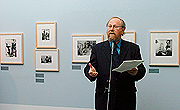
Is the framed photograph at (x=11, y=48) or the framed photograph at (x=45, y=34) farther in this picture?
the framed photograph at (x=11, y=48)

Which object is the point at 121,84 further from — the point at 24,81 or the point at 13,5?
the point at 13,5

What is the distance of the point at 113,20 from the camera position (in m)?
2.92

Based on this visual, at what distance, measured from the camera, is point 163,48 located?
13.0 feet

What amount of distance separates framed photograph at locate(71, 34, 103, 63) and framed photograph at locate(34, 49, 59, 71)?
334 mm

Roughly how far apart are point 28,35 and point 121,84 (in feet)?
7.62

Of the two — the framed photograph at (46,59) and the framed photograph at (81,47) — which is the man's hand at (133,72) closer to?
the framed photograph at (81,47)

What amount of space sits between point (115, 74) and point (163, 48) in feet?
4.62

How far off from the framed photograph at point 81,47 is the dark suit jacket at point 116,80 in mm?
1179

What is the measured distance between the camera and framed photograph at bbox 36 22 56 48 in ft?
14.3

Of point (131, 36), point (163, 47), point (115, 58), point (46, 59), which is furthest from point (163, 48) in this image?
point (46, 59)

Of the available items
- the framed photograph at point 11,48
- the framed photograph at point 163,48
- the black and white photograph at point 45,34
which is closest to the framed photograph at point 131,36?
the framed photograph at point 163,48

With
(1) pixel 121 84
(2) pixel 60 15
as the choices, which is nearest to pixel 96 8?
(2) pixel 60 15

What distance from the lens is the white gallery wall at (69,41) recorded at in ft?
13.1

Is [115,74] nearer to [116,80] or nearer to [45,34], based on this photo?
[116,80]
